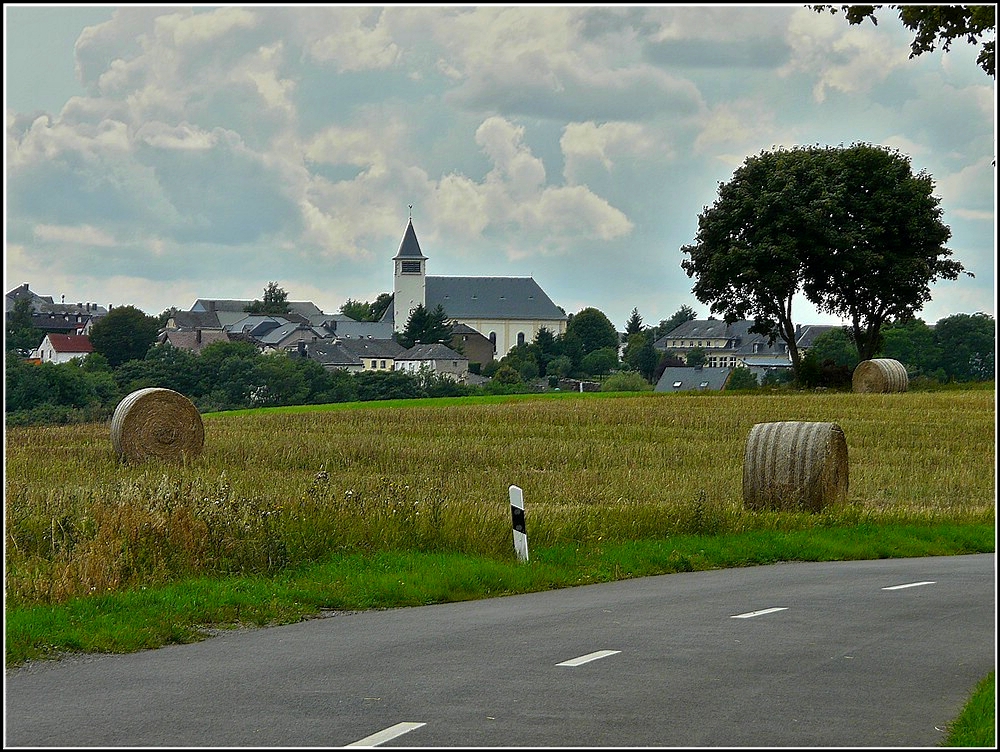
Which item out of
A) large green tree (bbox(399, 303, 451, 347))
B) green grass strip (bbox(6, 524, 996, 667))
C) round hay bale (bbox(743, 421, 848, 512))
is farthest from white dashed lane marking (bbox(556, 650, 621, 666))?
large green tree (bbox(399, 303, 451, 347))

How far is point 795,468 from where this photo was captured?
21.0 m

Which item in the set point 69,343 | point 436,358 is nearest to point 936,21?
point 69,343

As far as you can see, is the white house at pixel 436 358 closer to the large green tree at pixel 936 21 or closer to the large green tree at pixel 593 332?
the large green tree at pixel 593 332

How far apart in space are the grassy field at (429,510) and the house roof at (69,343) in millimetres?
24595

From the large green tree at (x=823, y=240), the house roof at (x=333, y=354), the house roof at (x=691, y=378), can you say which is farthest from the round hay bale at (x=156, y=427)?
the house roof at (x=333, y=354)

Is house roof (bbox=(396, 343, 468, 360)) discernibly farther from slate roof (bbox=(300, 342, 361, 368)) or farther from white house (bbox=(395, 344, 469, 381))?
slate roof (bbox=(300, 342, 361, 368))

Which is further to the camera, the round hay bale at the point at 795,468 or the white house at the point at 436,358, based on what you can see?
the white house at the point at 436,358

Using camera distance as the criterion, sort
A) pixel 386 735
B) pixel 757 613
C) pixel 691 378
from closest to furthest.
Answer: pixel 386 735
pixel 757 613
pixel 691 378

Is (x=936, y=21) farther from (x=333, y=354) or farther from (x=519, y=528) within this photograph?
(x=333, y=354)

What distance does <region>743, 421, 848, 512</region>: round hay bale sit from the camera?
2094cm

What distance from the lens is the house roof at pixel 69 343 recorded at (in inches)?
2334

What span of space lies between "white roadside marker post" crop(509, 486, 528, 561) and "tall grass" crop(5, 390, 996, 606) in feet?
0.80

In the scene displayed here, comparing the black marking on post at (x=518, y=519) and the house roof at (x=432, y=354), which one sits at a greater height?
the house roof at (x=432, y=354)

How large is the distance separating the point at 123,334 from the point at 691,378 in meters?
65.5
